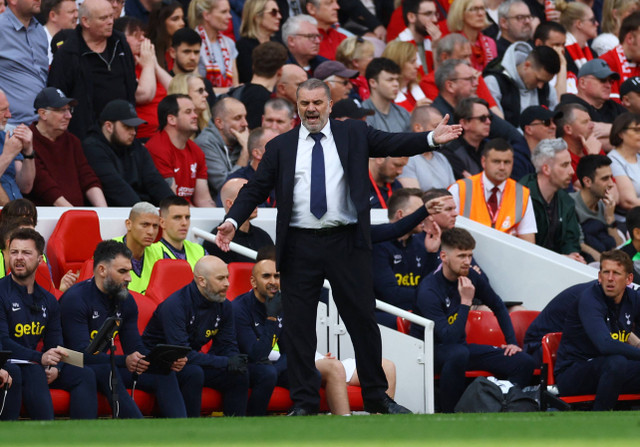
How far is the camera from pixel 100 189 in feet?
37.7

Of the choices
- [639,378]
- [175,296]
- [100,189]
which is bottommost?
[639,378]

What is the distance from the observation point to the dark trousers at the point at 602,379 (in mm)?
9734

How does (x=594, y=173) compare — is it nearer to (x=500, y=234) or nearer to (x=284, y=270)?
(x=500, y=234)

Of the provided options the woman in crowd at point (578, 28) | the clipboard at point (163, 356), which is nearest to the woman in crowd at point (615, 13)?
the woman in crowd at point (578, 28)

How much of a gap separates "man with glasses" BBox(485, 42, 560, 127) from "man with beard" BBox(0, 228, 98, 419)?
7574mm

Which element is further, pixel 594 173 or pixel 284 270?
pixel 594 173

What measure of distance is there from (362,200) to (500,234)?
453 centimetres

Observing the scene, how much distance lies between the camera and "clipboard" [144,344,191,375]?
895 cm

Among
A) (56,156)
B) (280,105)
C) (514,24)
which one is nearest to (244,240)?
(56,156)

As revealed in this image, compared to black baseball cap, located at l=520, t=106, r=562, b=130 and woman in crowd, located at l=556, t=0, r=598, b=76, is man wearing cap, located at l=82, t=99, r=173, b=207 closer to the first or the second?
black baseball cap, located at l=520, t=106, r=562, b=130

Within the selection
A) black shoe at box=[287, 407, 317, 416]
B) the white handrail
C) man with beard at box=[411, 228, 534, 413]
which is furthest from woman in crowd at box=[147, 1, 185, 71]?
black shoe at box=[287, 407, 317, 416]

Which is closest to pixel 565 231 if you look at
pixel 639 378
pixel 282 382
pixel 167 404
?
pixel 639 378

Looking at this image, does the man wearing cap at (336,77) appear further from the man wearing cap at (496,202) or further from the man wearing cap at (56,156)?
the man wearing cap at (56,156)

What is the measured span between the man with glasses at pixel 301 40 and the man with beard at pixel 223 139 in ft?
6.80
